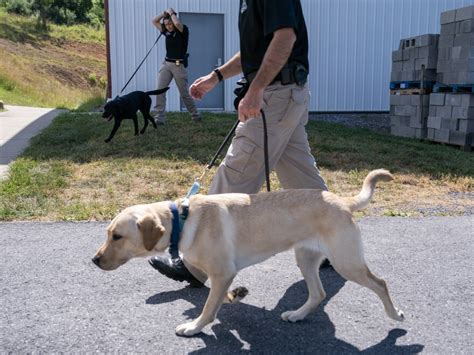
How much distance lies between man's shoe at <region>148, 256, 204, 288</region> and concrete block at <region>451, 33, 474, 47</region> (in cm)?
794

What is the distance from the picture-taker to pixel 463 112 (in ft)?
31.7

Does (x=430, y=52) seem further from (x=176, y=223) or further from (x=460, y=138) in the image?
(x=176, y=223)

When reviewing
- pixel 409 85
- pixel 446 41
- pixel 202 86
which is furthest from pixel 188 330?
pixel 409 85

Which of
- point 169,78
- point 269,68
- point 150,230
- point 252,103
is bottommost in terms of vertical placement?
point 150,230

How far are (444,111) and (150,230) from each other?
8.82 meters

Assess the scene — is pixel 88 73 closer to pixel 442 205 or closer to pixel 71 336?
pixel 442 205

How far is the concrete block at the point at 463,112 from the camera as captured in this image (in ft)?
31.2

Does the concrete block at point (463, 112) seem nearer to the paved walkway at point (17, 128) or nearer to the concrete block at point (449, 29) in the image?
the concrete block at point (449, 29)

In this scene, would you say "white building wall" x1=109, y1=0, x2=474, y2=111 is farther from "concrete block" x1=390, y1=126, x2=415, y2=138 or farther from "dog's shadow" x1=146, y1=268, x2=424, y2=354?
"dog's shadow" x1=146, y1=268, x2=424, y2=354

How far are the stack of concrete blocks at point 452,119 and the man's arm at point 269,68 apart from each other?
7385mm

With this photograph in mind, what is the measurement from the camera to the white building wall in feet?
47.1

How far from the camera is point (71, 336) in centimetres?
290

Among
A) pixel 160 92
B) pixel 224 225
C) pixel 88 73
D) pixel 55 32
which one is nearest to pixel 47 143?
pixel 160 92

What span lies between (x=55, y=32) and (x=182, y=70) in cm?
3108
